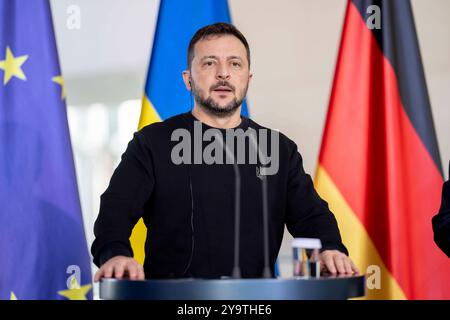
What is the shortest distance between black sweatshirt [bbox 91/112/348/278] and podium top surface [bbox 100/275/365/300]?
25.9 inches

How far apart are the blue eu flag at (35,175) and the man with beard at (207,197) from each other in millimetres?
870

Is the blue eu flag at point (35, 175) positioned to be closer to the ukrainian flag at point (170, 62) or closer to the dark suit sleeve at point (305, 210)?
the ukrainian flag at point (170, 62)

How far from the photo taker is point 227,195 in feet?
8.37

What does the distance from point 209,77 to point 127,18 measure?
166 cm

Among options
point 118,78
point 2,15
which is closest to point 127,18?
point 118,78

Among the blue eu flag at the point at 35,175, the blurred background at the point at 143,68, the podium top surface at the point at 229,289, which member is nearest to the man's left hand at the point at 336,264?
the podium top surface at the point at 229,289

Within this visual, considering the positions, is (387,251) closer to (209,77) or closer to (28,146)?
(209,77)

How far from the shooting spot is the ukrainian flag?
141 inches

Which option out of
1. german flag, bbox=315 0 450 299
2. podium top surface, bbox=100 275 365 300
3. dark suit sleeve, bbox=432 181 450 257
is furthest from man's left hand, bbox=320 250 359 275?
german flag, bbox=315 0 450 299

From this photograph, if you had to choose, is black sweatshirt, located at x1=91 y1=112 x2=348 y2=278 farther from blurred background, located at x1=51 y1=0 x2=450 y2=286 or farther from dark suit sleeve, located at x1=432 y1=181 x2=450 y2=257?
blurred background, located at x1=51 y1=0 x2=450 y2=286

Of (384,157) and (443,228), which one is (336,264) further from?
(384,157)

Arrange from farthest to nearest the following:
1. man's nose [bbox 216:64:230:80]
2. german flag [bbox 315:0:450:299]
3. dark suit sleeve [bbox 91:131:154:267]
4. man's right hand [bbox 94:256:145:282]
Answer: german flag [bbox 315:0:450:299] → man's nose [bbox 216:64:230:80] → dark suit sleeve [bbox 91:131:154:267] → man's right hand [bbox 94:256:145:282]

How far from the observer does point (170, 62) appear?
361 centimetres
